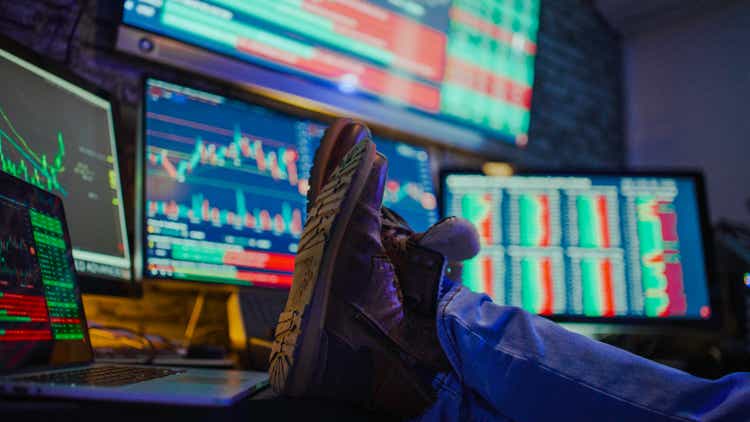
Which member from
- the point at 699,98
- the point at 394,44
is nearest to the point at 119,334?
the point at 394,44

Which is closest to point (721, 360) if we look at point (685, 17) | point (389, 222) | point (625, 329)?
point (625, 329)

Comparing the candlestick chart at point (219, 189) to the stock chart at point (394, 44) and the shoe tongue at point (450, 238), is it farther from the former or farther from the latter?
the shoe tongue at point (450, 238)

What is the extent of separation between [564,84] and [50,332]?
2.03 m

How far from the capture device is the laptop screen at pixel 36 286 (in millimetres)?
589

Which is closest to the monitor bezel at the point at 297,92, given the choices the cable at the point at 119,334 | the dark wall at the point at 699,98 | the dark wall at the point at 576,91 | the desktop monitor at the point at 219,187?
the desktop monitor at the point at 219,187

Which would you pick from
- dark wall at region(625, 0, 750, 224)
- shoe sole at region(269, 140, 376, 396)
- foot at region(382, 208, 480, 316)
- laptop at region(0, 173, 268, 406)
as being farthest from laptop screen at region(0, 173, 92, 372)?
dark wall at region(625, 0, 750, 224)

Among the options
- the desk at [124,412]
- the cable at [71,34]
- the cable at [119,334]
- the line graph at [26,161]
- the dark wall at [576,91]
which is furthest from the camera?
the dark wall at [576,91]

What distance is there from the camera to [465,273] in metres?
1.34

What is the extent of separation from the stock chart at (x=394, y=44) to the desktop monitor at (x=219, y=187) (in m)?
0.19

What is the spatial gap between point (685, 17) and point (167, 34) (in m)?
2.14

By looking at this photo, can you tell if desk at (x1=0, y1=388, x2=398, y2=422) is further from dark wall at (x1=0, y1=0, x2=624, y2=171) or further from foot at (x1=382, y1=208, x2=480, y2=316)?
dark wall at (x1=0, y1=0, x2=624, y2=171)

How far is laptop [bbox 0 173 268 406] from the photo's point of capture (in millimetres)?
462

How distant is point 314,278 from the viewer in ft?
1.99

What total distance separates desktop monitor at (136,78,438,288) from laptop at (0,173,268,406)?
0.32 meters
